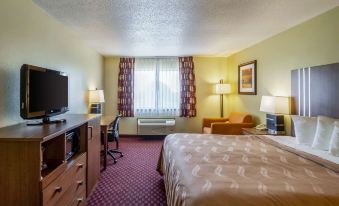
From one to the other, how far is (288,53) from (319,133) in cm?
160

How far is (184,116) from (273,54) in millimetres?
2887

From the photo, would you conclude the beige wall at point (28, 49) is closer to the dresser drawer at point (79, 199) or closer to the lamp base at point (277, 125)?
the dresser drawer at point (79, 199)

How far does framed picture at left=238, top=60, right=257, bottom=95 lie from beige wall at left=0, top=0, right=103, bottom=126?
3.46 m

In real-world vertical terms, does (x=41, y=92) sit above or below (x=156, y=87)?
below

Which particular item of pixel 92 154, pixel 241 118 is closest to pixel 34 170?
pixel 92 154

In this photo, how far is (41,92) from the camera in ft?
7.21

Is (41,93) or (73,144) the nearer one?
(41,93)

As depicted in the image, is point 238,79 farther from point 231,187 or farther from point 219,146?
point 231,187

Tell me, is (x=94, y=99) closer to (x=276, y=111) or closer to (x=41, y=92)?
(x=41, y=92)

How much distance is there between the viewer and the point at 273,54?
4.06 meters

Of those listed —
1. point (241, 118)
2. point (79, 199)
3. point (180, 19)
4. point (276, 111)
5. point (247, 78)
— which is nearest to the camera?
point (79, 199)

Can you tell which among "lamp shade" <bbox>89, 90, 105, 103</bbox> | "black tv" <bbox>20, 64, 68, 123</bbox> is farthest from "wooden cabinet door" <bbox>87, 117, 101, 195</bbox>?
"lamp shade" <bbox>89, 90, 105, 103</bbox>

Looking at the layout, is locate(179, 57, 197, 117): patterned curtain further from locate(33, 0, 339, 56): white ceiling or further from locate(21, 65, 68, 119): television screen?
locate(21, 65, 68, 119): television screen

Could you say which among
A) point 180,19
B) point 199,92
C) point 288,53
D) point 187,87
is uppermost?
point 180,19
